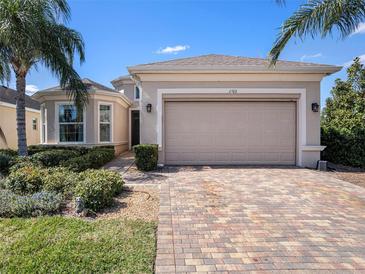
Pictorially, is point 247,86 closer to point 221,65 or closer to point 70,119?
point 221,65

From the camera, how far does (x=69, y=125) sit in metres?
12.4

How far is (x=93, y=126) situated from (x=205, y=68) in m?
6.57

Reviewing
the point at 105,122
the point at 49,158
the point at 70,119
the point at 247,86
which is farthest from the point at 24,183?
the point at 247,86

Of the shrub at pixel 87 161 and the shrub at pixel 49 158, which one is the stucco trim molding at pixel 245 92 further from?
the shrub at pixel 49 158

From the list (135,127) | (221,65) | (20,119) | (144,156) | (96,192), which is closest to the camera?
(96,192)

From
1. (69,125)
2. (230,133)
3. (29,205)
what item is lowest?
(29,205)

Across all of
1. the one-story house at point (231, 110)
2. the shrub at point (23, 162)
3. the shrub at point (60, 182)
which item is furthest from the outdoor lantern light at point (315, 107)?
the shrub at point (23, 162)

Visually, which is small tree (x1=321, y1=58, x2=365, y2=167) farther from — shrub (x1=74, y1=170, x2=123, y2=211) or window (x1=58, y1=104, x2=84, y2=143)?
window (x1=58, y1=104, x2=84, y2=143)

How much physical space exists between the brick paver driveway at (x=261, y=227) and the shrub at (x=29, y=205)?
2.13 m

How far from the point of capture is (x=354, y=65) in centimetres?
1423

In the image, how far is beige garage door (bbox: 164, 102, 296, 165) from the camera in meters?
9.99

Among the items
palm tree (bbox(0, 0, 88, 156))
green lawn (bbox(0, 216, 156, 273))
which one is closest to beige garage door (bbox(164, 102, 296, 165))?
palm tree (bbox(0, 0, 88, 156))

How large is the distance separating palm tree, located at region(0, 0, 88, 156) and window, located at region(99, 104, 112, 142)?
268cm

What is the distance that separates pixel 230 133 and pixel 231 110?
3.16ft
